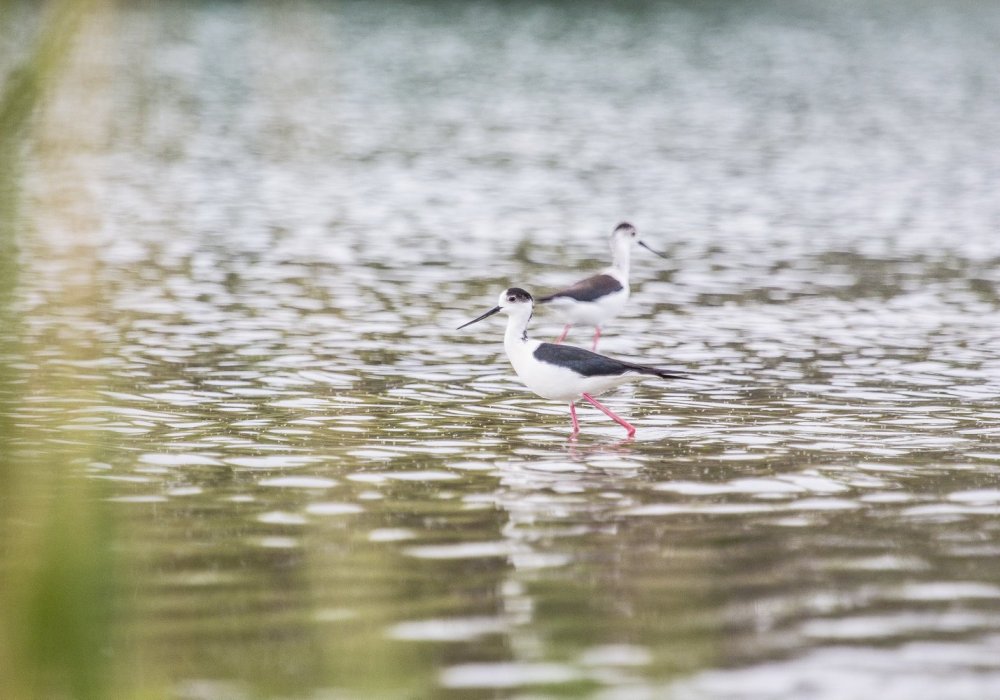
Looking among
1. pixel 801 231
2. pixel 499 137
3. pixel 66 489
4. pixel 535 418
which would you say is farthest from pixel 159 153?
pixel 66 489

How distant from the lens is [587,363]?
39.0 ft

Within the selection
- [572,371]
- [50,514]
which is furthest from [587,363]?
[50,514]

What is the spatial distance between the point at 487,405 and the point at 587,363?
1487 mm

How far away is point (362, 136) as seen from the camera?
36844 mm

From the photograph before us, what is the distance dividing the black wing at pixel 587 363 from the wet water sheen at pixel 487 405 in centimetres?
52

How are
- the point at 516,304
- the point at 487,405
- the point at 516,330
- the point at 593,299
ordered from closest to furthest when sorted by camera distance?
the point at 516,330 < the point at 516,304 < the point at 487,405 < the point at 593,299

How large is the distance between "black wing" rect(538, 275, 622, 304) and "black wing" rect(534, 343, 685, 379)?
9.74 feet

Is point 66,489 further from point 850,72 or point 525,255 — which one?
point 850,72

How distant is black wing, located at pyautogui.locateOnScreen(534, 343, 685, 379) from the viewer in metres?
11.9

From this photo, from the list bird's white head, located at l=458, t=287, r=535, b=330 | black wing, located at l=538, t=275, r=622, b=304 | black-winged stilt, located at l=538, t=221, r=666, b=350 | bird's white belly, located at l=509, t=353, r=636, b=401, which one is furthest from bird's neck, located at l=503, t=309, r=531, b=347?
black wing, located at l=538, t=275, r=622, b=304

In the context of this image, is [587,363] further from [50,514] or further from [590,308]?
[50,514]

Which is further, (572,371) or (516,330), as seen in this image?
(516,330)

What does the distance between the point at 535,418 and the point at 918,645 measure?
6.12 meters

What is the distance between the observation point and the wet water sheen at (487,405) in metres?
2.11
